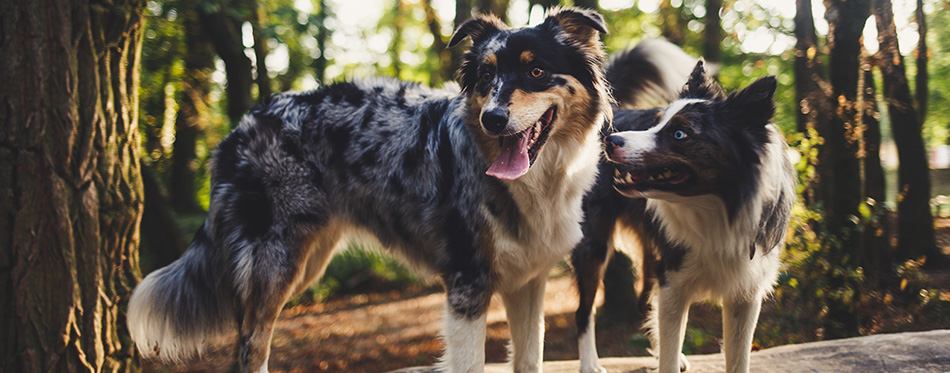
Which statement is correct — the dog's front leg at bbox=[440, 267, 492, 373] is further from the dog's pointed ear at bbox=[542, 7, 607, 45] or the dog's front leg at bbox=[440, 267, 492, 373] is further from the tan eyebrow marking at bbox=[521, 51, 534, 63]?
the dog's pointed ear at bbox=[542, 7, 607, 45]

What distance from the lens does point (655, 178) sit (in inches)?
118

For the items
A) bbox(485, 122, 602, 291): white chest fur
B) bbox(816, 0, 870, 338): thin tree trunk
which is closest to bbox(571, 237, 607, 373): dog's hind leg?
bbox(485, 122, 602, 291): white chest fur

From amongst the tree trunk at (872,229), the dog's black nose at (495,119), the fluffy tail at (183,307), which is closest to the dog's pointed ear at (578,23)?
the dog's black nose at (495,119)

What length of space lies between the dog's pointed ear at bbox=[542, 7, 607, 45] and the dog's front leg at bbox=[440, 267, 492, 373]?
4.51 ft

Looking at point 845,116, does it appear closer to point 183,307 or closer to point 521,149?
point 521,149

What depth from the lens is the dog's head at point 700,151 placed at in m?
2.95

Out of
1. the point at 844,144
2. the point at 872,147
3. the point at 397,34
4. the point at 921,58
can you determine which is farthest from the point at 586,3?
the point at 397,34

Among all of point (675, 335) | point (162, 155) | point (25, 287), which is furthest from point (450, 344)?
point (162, 155)

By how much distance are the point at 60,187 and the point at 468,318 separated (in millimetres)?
2317

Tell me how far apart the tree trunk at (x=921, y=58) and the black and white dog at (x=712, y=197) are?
607 centimetres

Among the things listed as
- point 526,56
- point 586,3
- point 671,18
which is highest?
point 671,18

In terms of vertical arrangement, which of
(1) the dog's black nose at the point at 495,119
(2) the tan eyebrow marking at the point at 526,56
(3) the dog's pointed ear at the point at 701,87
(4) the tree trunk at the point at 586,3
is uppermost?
(4) the tree trunk at the point at 586,3

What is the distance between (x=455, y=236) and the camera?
3.27m

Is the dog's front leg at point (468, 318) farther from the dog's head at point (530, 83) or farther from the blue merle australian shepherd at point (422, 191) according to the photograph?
the dog's head at point (530, 83)
